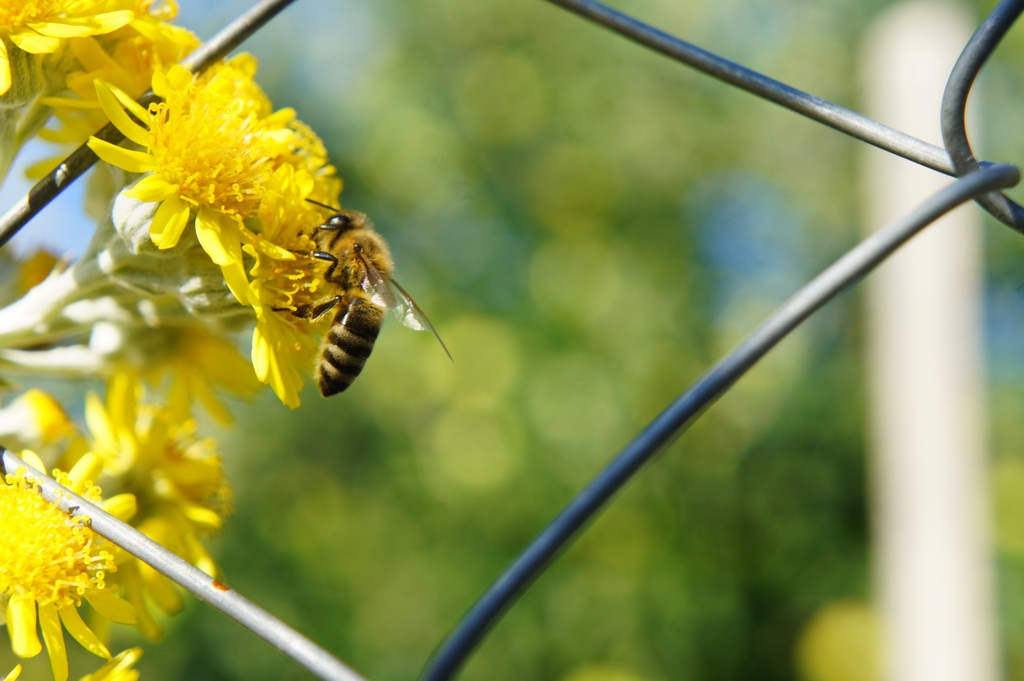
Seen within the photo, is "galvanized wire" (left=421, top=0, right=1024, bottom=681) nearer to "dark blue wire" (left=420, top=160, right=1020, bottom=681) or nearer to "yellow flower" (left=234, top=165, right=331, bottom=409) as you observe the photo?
"dark blue wire" (left=420, top=160, right=1020, bottom=681)

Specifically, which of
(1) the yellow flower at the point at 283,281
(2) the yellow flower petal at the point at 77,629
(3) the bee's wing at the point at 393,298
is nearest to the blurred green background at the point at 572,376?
(3) the bee's wing at the point at 393,298

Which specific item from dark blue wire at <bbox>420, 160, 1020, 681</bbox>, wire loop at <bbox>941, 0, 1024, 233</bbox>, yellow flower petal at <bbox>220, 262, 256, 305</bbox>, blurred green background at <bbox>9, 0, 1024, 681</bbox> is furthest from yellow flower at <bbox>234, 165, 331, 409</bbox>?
blurred green background at <bbox>9, 0, 1024, 681</bbox>

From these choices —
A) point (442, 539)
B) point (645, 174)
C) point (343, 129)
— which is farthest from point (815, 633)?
point (343, 129)

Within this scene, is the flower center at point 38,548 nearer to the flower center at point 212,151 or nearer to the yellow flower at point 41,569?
the yellow flower at point 41,569

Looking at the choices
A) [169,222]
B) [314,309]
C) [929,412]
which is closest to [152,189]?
[169,222]

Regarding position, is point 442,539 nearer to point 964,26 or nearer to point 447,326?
point 447,326
